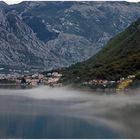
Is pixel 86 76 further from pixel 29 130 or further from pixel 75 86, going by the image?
pixel 29 130

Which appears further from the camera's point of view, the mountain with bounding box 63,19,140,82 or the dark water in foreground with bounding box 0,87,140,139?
the mountain with bounding box 63,19,140,82

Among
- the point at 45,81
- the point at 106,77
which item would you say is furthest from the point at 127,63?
A: the point at 45,81

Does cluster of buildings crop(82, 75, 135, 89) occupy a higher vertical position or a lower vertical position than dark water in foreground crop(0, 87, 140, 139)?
lower

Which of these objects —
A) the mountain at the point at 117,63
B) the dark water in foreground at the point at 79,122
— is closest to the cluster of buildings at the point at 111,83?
the mountain at the point at 117,63

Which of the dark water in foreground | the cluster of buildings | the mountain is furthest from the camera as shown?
the mountain

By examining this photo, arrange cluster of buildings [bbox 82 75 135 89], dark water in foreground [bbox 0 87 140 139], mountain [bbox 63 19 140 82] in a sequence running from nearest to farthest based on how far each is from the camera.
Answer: dark water in foreground [bbox 0 87 140 139] < cluster of buildings [bbox 82 75 135 89] < mountain [bbox 63 19 140 82]

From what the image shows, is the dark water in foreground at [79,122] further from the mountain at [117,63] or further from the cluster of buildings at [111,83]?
the mountain at [117,63]

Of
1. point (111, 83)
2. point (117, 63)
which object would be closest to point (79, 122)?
point (111, 83)

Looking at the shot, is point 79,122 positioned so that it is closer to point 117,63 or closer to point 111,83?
point 111,83

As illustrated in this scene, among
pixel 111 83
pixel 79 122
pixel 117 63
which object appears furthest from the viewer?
pixel 117 63

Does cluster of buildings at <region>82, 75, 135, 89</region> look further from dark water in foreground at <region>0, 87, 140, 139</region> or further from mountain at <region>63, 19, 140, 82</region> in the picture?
dark water in foreground at <region>0, 87, 140, 139</region>

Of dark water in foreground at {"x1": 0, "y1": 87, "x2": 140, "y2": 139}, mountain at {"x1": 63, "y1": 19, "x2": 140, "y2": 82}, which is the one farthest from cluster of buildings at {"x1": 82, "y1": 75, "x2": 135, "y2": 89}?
dark water in foreground at {"x1": 0, "y1": 87, "x2": 140, "y2": 139}
